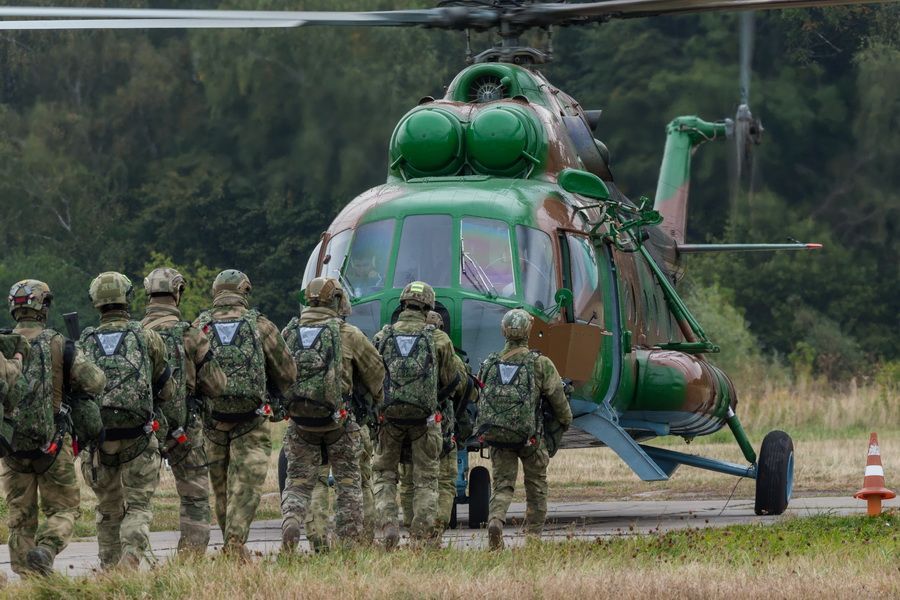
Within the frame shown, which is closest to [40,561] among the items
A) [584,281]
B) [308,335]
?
[308,335]

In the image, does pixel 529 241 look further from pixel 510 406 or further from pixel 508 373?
pixel 510 406

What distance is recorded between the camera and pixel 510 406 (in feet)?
37.8

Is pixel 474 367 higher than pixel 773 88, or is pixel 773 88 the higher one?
pixel 773 88

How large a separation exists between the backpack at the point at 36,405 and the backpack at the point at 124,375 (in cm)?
48

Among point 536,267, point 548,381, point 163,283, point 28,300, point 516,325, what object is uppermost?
point 536,267

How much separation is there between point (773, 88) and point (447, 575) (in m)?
32.1

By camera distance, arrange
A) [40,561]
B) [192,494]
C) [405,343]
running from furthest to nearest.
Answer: [405,343], [192,494], [40,561]

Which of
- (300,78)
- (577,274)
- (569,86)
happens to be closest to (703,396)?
(577,274)

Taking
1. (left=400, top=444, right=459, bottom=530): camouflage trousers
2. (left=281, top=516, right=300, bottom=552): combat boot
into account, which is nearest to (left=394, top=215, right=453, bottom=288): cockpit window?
(left=400, top=444, right=459, bottom=530): camouflage trousers

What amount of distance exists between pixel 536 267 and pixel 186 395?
393 cm

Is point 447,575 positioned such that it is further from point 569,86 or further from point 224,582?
point 569,86

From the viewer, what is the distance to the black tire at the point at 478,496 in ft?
44.5

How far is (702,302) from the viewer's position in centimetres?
3591

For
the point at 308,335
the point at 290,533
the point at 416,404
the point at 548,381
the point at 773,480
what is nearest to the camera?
the point at 290,533
